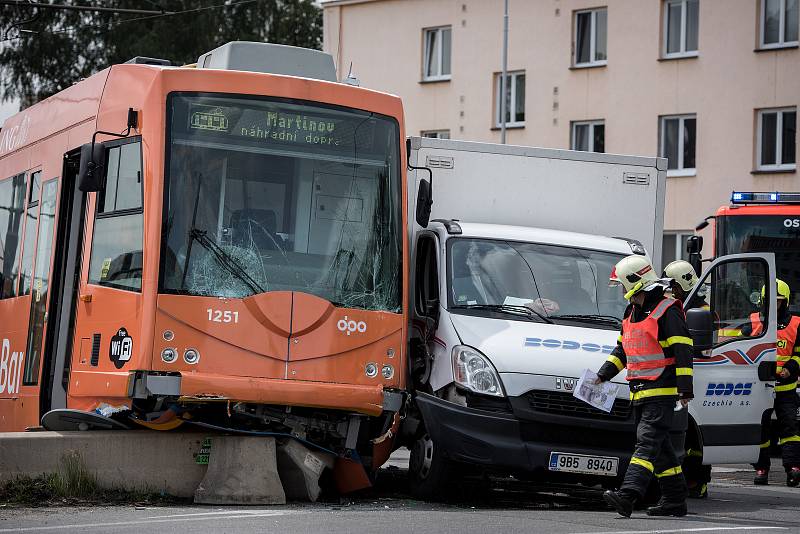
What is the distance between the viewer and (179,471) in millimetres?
11023

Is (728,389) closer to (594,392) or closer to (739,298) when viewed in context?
(739,298)

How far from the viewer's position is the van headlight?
11.0 meters

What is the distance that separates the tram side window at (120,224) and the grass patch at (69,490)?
1333mm

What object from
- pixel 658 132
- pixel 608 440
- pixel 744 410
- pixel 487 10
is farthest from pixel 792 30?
pixel 608 440

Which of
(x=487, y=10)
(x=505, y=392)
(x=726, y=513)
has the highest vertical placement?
(x=487, y=10)

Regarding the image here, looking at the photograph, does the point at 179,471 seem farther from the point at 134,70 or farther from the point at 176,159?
the point at 134,70

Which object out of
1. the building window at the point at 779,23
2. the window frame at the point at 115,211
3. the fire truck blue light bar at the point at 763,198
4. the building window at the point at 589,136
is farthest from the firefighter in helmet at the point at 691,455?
the building window at the point at 589,136

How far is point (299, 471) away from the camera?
442 inches

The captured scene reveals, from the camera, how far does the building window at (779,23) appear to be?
33.3 metres

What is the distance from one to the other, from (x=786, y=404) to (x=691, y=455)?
1.92 m

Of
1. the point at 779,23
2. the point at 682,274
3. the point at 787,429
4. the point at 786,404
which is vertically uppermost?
the point at 779,23

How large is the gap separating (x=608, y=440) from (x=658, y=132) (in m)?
24.8

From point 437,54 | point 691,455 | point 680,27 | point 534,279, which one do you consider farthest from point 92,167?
point 437,54

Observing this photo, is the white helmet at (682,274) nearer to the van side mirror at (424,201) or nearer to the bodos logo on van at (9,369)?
the van side mirror at (424,201)
